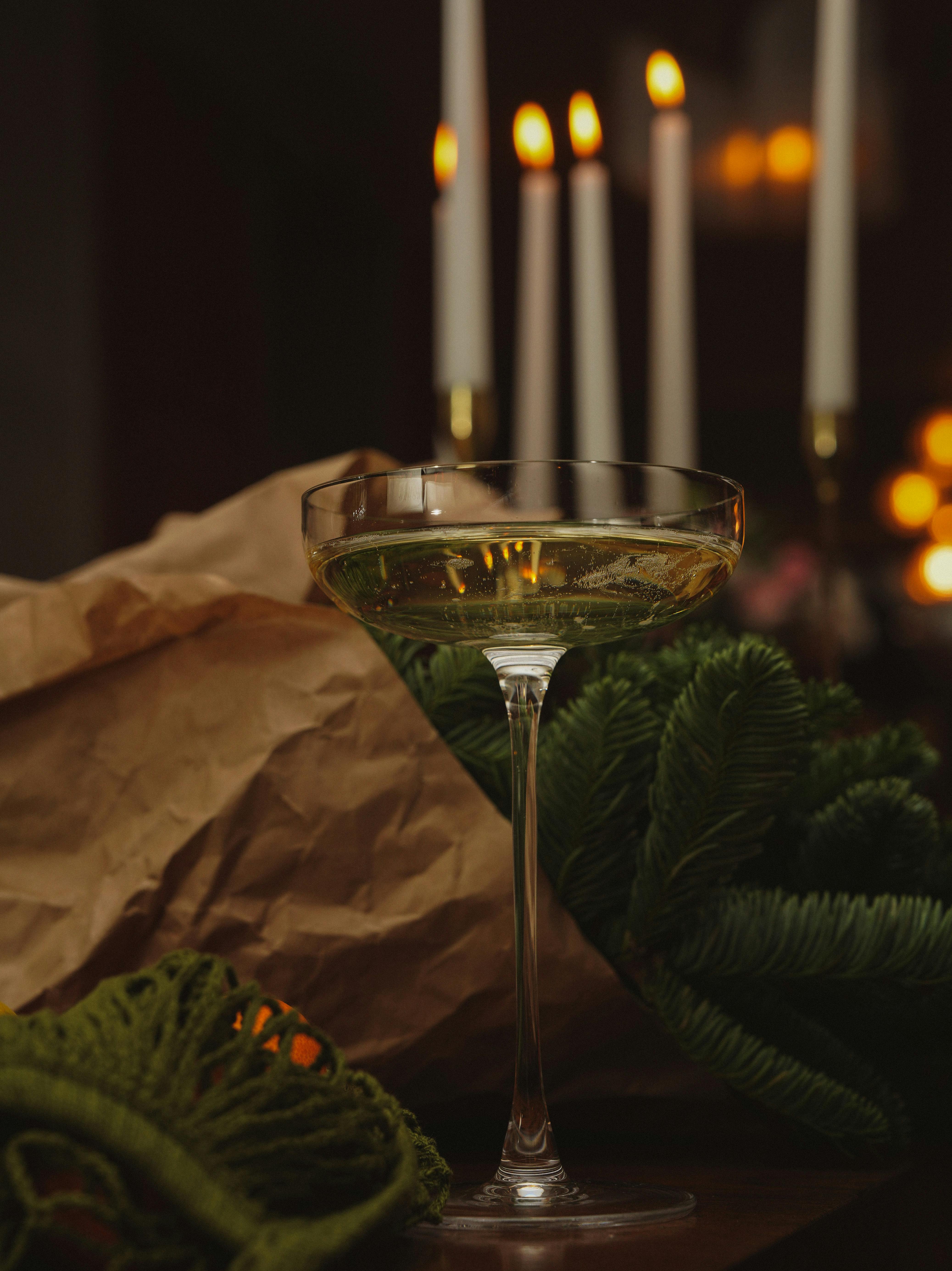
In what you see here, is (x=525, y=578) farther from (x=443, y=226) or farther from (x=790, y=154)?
(x=790, y=154)

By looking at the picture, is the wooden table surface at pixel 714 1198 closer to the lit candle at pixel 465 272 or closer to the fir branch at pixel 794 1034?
the fir branch at pixel 794 1034

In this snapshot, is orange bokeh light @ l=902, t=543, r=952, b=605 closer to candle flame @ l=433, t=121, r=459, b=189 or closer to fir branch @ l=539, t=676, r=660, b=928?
candle flame @ l=433, t=121, r=459, b=189

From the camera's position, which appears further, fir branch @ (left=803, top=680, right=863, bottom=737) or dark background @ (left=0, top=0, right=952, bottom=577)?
dark background @ (left=0, top=0, right=952, bottom=577)

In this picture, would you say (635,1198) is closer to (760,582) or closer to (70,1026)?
(70,1026)

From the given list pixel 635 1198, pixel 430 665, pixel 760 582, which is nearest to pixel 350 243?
pixel 760 582

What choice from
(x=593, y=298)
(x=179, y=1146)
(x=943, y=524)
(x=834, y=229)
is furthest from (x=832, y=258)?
(x=943, y=524)

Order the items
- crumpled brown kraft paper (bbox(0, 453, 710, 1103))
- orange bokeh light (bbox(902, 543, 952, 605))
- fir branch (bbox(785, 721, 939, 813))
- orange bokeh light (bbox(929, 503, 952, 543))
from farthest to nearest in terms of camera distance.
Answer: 1. orange bokeh light (bbox(929, 503, 952, 543))
2. orange bokeh light (bbox(902, 543, 952, 605))
3. fir branch (bbox(785, 721, 939, 813))
4. crumpled brown kraft paper (bbox(0, 453, 710, 1103))

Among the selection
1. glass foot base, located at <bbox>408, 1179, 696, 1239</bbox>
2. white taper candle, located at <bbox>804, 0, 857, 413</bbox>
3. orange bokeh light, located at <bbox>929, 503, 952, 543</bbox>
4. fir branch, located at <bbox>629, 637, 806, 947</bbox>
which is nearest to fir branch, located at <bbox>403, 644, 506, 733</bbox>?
fir branch, located at <bbox>629, 637, 806, 947</bbox>
